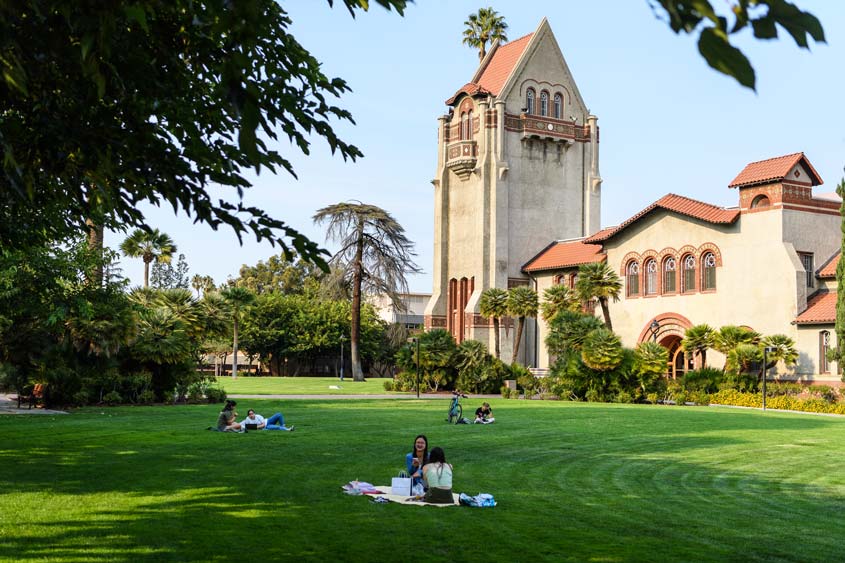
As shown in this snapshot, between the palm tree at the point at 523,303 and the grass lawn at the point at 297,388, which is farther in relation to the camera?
the palm tree at the point at 523,303

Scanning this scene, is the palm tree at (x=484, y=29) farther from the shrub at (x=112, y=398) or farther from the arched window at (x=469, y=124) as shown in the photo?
the shrub at (x=112, y=398)

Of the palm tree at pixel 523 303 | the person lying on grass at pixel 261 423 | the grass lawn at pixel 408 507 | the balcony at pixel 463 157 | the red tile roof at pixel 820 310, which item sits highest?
the balcony at pixel 463 157

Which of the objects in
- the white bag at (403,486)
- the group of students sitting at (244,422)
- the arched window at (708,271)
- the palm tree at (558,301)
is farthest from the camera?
the palm tree at (558,301)

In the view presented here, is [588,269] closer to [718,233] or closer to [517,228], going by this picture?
[718,233]

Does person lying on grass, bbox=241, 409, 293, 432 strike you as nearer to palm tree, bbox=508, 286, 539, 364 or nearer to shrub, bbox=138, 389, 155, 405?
shrub, bbox=138, 389, 155, 405

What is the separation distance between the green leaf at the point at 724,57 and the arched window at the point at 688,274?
49.9m

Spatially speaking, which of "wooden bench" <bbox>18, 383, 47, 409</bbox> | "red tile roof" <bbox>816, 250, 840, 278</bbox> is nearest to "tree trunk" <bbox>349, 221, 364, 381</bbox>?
"red tile roof" <bbox>816, 250, 840, 278</bbox>

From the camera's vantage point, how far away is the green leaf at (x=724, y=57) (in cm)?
365

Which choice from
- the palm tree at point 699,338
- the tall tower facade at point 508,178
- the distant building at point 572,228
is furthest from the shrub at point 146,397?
the tall tower facade at point 508,178

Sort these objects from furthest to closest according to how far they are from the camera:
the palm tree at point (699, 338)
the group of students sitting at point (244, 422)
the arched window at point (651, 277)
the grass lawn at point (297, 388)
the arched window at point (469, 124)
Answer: the arched window at point (469, 124) → the arched window at point (651, 277) → the grass lawn at point (297, 388) → the palm tree at point (699, 338) → the group of students sitting at point (244, 422)

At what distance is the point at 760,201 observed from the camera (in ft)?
159

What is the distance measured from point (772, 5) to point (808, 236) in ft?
156

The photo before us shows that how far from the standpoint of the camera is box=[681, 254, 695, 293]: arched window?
51969 millimetres

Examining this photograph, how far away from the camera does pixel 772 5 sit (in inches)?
144
